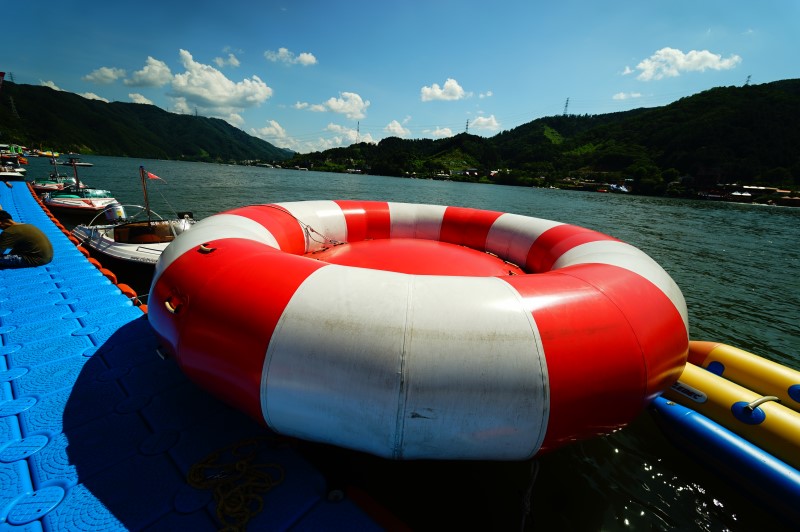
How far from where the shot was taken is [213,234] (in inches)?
121

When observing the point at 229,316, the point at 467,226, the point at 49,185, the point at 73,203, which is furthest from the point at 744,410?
the point at 49,185

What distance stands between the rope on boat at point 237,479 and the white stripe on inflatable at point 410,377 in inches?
14.7

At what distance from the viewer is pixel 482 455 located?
6.66 ft

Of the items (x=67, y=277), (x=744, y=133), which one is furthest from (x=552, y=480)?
(x=744, y=133)

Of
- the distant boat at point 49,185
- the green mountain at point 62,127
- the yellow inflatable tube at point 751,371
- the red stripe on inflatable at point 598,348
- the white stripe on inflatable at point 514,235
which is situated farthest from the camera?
the green mountain at point 62,127

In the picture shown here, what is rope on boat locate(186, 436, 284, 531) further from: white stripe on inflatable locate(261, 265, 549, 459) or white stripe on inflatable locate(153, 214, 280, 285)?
white stripe on inflatable locate(153, 214, 280, 285)

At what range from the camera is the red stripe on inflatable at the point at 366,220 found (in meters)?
5.29

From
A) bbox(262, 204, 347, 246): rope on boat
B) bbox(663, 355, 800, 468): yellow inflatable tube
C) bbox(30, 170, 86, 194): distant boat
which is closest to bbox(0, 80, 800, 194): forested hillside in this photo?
bbox(663, 355, 800, 468): yellow inflatable tube

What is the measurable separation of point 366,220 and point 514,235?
2.38m

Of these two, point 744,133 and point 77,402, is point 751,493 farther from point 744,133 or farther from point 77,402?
point 744,133

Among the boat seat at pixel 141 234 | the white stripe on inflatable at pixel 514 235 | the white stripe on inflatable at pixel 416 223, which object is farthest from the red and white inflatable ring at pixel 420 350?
the boat seat at pixel 141 234

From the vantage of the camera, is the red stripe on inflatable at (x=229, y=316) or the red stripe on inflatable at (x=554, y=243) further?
the red stripe on inflatable at (x=554, y=243)

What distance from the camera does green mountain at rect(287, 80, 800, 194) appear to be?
52.7 m

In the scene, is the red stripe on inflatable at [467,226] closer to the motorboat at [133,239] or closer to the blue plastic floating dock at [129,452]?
the blue plastic floating dock at [129,452]
